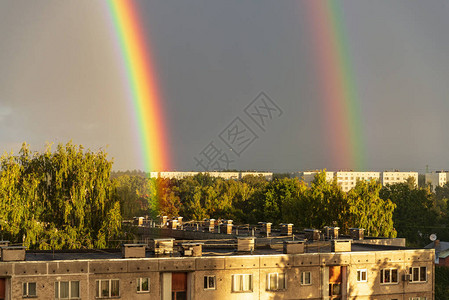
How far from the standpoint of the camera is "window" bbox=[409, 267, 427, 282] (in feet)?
120

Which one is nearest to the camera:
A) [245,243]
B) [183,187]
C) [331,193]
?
[245,243]

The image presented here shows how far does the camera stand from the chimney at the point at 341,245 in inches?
1383

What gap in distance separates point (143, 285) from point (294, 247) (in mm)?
8588

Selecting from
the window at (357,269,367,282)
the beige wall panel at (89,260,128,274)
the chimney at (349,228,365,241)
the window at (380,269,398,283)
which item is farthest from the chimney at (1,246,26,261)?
the chimney at (349,228,365,241)

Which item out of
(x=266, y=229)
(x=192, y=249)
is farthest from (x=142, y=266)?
(x=266, y=229)

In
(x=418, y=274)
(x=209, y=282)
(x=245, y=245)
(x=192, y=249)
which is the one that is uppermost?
(x=192, y=249)

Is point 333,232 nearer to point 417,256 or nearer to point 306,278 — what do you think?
point 417,256

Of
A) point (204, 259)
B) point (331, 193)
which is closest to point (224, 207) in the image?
point (331, 193)

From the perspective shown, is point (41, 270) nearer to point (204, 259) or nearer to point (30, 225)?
point (204, 259)

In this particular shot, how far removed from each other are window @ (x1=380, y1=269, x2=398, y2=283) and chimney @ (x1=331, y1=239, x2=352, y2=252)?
2.46 m

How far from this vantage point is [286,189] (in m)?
93.6

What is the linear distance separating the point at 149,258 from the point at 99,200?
24.0m

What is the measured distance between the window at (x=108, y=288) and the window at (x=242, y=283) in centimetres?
615

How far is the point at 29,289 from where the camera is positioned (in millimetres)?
28844
